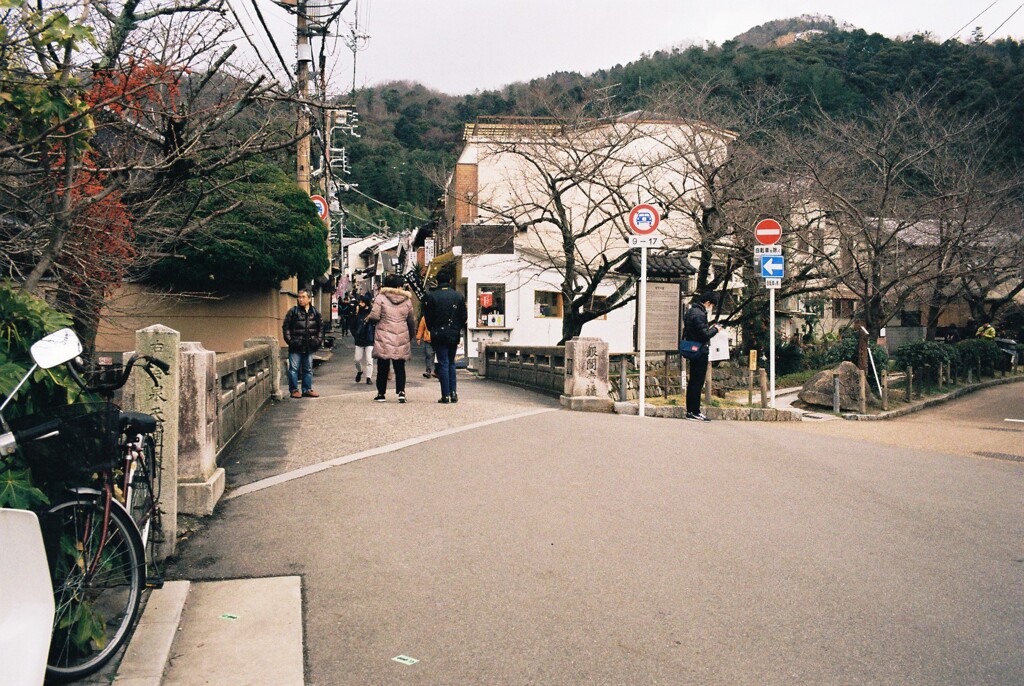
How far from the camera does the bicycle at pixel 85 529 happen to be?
344 cm

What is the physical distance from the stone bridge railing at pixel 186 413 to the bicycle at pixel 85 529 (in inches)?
50.8

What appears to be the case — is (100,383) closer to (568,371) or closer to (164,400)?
(164,400)

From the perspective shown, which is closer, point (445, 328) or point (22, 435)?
point (22, 435)

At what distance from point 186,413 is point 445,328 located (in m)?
6.92

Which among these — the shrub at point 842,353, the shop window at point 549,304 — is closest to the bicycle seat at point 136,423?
the shrub at point 842,353

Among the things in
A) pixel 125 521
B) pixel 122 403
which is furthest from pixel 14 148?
pixel 125 521

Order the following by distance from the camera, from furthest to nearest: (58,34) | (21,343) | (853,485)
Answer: (853,485) < (58,34) < (21,343)

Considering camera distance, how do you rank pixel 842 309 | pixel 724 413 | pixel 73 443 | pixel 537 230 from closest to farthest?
pixel 73 443 < pixel 724 413 < pixel 537 230 < pixel 842 309

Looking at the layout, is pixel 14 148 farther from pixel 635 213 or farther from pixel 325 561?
pixel 635 213

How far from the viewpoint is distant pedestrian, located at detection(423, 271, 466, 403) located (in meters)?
13.2

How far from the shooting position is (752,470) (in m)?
8.64

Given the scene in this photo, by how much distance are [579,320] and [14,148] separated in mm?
19851

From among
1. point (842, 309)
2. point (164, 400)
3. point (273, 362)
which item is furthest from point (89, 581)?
point (842, 309)

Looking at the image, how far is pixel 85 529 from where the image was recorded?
12.1 ft
